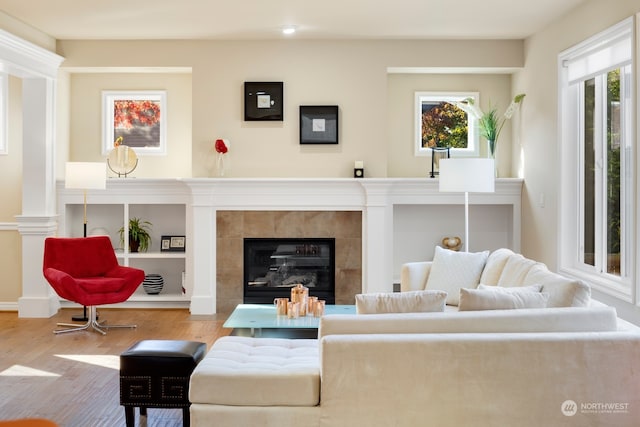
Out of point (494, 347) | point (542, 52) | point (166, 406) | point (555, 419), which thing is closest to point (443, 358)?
point (494, 347)

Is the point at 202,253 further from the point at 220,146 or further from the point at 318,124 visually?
the point at 318,124

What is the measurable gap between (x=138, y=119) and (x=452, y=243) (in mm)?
3590

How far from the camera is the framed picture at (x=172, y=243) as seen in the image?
704 centimetres

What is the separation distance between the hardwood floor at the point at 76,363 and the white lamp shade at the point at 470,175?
2319mm

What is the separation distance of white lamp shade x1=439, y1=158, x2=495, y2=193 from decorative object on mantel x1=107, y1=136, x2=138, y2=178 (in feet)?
11.1

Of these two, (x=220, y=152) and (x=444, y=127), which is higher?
(x=444, y=127)

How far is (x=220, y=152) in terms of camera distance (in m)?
6.59

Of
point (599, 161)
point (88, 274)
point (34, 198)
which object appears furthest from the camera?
point (34, 198)

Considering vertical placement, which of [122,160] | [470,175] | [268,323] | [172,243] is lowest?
[268,323]

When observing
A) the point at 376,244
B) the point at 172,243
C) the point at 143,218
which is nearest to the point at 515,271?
the point at 376,244

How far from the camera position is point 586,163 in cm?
547

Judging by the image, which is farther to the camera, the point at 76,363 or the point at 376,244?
the point at 376,244

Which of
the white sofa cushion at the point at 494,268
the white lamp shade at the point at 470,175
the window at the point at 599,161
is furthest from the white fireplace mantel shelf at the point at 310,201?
the white sofa cushion at the point at 494,268

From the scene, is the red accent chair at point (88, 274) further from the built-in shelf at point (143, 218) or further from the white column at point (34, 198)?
the built-in shelf at point (143, 218)
